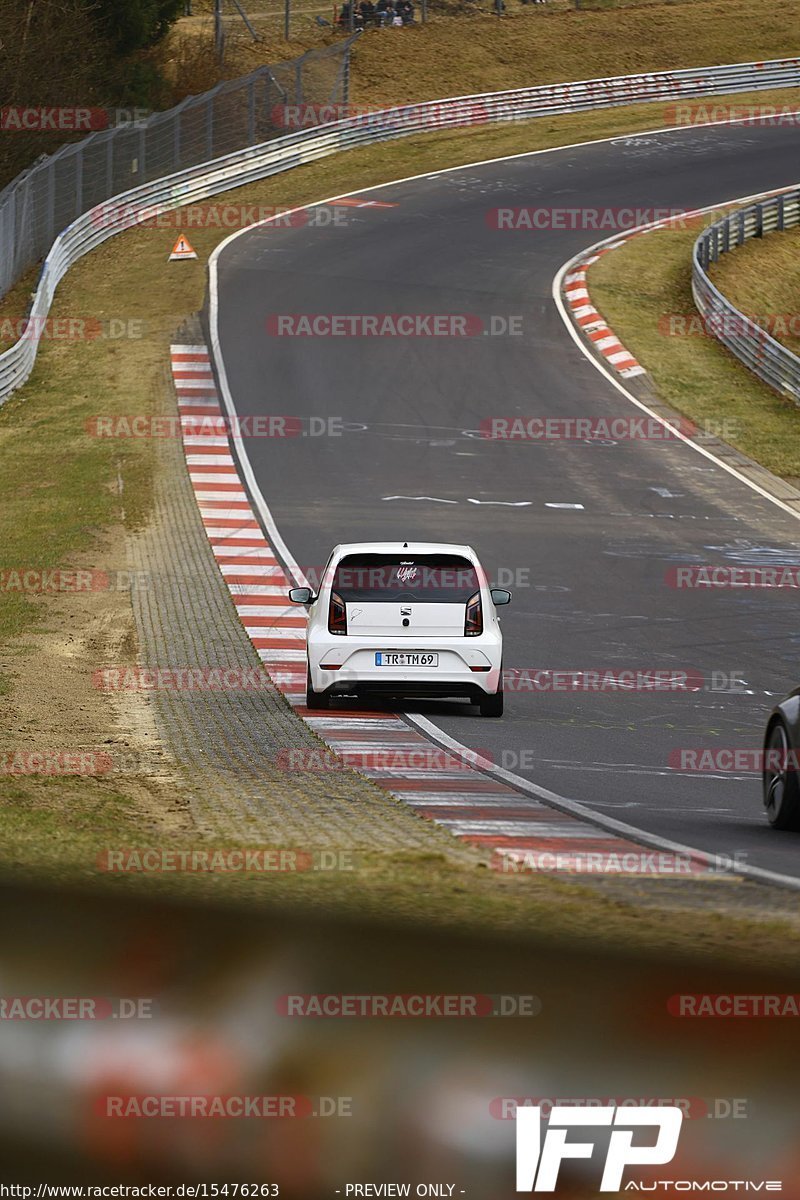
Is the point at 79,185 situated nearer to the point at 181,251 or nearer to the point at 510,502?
the point at 181,251

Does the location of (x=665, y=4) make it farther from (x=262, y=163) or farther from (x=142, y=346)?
(x=142, y=346)

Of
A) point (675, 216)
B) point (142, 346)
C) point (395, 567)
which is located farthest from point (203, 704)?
point (675, 216)

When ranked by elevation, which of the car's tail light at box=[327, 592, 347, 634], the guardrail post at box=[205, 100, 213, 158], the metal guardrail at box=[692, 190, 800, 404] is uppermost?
the guardrail post at box=[205, 100, 213, 158]

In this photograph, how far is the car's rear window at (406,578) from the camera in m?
14.9

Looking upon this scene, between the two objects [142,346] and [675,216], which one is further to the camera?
[675,216]

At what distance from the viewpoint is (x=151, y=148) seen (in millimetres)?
49812

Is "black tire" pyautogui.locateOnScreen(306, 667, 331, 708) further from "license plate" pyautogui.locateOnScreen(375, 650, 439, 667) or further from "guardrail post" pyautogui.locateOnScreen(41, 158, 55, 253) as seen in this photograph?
"guardrail post" pyautogui.locateOnScreen(41, 158, 55, 253)

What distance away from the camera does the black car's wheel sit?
986 cm

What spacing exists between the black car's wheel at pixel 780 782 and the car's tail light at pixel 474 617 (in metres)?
4.73

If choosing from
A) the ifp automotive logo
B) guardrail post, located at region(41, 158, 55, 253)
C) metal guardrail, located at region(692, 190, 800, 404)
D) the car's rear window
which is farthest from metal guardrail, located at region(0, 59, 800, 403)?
the ifp automotive logo

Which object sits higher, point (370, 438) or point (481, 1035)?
point (370, 438)

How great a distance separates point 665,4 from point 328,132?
27898mm

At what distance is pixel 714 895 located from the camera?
22.6 ft

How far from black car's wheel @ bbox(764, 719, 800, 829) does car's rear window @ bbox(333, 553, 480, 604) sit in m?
4.97
